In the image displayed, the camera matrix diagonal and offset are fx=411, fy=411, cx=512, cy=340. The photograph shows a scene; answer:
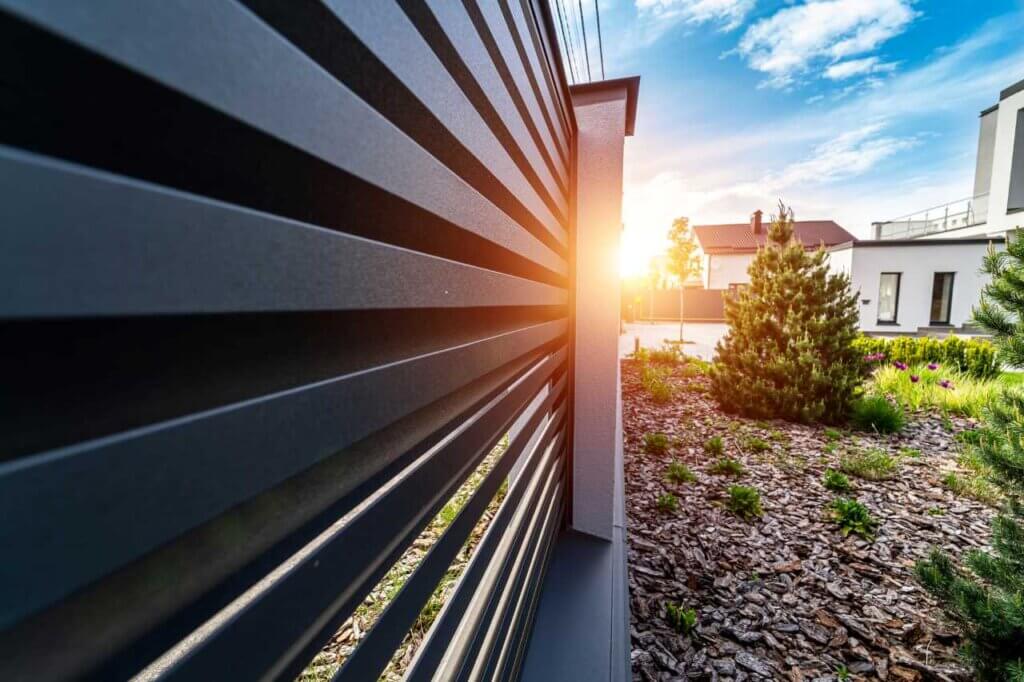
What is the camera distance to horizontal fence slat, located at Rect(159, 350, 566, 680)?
0.29m

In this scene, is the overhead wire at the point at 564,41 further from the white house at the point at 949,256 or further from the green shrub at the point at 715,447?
the white house at the point at 949,256

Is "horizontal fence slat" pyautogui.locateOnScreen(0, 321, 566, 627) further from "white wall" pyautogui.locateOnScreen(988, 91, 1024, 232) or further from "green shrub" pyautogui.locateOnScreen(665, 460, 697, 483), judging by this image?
"white wall" pyautogui.locateOnScreen(988, 91, 1024, 232)

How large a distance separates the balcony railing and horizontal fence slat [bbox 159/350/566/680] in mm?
21752

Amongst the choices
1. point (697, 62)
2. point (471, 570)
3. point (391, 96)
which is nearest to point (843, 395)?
point (697, 62)

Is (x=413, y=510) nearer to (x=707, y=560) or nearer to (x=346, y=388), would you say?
(x=346, y=388)

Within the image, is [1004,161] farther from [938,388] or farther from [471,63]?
[471,63]

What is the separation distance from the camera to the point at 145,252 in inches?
9.2

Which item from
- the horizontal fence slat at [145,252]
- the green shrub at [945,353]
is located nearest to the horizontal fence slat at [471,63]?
the horizontal fence slat at [145,252]

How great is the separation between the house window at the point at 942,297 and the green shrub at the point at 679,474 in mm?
15285

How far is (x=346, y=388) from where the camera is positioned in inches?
16.7

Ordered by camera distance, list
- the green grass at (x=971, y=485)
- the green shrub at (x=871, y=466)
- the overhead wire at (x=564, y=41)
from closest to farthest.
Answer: the overhead wire at (x=564, y=41), the green grass at (x=971, y=485), the green shrub at (x=871, y=466)

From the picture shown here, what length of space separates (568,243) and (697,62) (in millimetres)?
5022

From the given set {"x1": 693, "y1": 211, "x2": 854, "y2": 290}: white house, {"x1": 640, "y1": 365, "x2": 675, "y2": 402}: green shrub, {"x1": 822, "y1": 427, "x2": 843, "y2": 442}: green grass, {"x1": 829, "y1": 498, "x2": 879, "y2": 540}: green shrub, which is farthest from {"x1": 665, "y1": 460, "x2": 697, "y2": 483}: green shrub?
{"x1": 693, "y1": 211, "x2": 854, "y2": 290}: white house

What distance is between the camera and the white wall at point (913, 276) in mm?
12578
